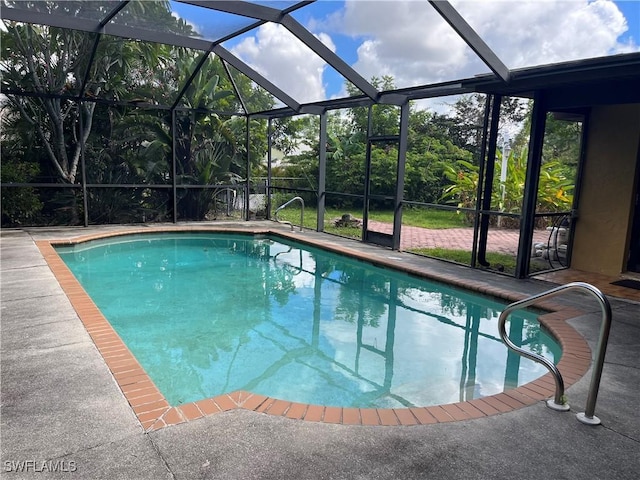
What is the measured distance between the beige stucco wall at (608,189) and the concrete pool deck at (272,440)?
3.93 meters

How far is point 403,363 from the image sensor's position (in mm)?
4113

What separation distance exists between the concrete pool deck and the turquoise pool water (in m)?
0.84

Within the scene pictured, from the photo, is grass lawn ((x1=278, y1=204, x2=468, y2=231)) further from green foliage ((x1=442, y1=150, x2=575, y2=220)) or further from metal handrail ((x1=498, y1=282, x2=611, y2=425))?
metal handrail ((x1=498, y1=282, x2=611, y2=425))

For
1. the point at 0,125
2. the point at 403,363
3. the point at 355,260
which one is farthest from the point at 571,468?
the point at 0,125

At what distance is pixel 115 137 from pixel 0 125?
7.50ft

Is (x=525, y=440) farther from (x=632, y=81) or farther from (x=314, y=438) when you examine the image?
(x=632, y=81)

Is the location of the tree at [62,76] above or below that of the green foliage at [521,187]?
above

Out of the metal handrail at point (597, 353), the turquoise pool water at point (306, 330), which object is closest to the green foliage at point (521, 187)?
the turquoise pool water at point (306, 330)

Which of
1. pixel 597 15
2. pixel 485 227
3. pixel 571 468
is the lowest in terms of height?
pixel 571 468

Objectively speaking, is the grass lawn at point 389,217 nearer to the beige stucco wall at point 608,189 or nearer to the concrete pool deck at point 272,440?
the beige stucco wall at point 608,189

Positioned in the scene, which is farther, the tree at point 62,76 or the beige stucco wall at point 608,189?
the tree at point 62,76

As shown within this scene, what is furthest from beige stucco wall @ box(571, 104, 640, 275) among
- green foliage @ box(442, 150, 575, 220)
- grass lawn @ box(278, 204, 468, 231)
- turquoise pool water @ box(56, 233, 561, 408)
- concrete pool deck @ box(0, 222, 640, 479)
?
grass lawn @ box(278, 204, 468, 231)

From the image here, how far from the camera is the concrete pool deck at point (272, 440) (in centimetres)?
207

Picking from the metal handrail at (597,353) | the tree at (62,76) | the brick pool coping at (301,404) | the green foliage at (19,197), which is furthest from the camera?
the tree at (62,76)
